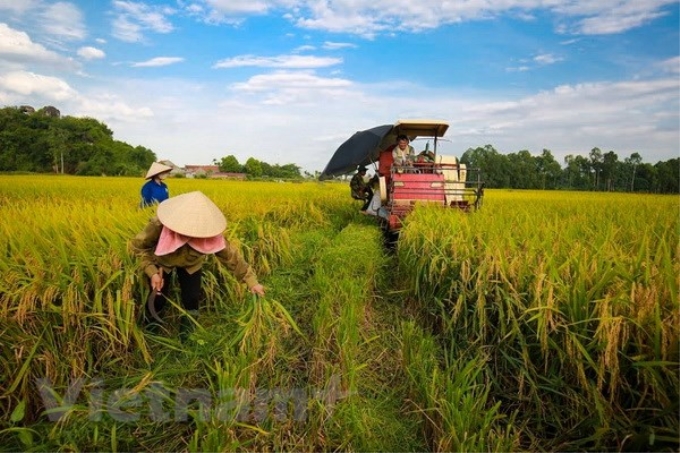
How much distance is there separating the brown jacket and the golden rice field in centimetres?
18

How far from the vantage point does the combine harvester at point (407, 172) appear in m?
6.42

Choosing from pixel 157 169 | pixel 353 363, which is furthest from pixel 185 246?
pixel 157 169

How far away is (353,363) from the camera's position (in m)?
2.55

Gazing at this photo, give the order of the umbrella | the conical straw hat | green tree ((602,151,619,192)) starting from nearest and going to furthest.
Answer: the conical straw hat, the umbrella, green tree ((602,151,619,192))

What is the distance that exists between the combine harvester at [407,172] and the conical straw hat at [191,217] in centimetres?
362

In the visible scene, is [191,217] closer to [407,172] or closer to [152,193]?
[152,193]

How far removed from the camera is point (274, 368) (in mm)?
2818

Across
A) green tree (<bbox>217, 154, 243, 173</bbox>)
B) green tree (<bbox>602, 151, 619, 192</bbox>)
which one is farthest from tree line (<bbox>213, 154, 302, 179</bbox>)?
green tree (<bbox>602, 151, 619, 192</bbox>)

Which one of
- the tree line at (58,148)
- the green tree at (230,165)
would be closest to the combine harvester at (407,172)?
the tree line at (58,148)

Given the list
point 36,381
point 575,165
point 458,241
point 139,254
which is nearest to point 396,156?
point 458,241

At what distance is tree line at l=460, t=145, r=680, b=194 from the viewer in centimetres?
5269

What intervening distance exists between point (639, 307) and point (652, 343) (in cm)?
19

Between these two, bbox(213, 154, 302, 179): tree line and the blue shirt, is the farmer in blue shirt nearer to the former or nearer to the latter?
the blue shirt

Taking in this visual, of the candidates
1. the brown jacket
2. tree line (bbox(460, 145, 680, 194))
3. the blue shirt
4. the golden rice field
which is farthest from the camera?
tree line (bbox(460, 145, 680, 194))
